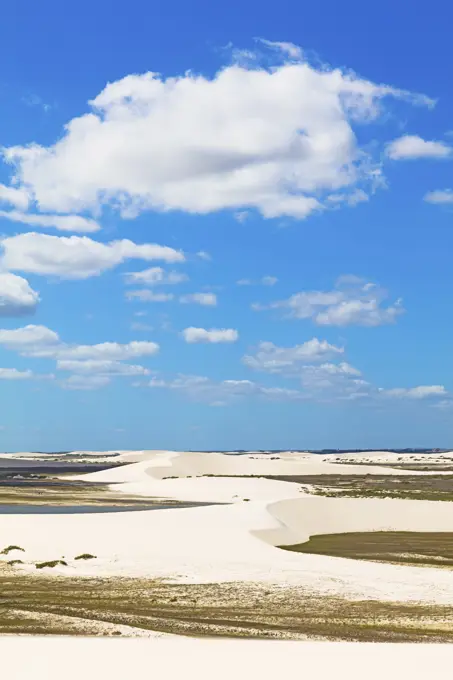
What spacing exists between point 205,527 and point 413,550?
922 centimetres

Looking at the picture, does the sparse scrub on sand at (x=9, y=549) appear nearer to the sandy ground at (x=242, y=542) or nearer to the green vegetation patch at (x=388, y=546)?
the sandy ground at (x=242, y=542)

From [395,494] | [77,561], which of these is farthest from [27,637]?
[395,494]

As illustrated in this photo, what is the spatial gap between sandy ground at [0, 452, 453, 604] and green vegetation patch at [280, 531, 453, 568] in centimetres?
165

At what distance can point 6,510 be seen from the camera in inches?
2047

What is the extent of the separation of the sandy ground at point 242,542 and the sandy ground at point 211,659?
808cm

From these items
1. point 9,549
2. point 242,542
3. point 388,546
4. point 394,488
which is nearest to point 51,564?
point 9,549

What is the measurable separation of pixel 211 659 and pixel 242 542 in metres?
20.1

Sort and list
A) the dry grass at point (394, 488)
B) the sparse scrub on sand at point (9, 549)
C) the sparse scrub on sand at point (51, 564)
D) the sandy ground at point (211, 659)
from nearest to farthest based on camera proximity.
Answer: the sandy ground at point (211, 659), the sparse scrub on sand at point (51, 564), the sparse scrub on sand at point (9, 549), the dry grass at point (394, 488)

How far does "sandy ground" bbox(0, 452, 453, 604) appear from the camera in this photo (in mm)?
25906

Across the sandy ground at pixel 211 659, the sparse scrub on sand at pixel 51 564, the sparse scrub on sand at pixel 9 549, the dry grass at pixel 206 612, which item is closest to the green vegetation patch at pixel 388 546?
the dry grass at pixel 206 612

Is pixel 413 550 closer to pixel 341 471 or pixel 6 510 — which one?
pixel 6 510

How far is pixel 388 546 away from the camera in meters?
37.2

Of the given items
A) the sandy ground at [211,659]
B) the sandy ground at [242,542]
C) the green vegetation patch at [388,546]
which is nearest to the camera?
the sandy ground at [211,659]

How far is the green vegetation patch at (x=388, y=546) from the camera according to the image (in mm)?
32406
